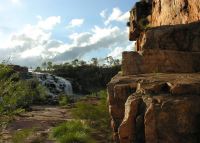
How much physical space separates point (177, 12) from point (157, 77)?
580 inches

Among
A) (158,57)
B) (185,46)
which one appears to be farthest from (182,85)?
(185,46)

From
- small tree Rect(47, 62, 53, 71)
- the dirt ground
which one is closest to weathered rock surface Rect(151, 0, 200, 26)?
the dirt ground

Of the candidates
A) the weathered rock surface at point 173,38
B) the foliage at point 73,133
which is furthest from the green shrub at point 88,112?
the weathered rock surface at point 173,38

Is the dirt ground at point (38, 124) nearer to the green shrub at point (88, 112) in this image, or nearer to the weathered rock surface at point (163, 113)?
the green shrub at point (88, 112)

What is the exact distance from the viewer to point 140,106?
14.6m

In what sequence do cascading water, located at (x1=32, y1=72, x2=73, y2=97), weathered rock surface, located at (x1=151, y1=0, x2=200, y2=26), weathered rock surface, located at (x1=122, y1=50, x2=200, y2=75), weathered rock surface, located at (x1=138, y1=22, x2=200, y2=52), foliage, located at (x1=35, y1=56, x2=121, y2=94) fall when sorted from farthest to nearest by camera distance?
foliage, located at (x1=35, y1=56, x2=121, y2=94)
cascading water, located at (x1=32, y1=72, x2=73, y2=97)
weathered rock surface, located at (x1=151, y1=0, x2=200, y2=26)
weathered rock surface, located at (x1=138, y1=22, x2=200, y2=52)
weathered rock surface, located at (x1=122, y1=50, x2=200, y2=75)

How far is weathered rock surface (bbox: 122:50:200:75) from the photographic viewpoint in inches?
757

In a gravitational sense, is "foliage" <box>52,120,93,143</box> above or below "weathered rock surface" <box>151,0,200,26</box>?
below

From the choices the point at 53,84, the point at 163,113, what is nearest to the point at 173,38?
the point at 163,113

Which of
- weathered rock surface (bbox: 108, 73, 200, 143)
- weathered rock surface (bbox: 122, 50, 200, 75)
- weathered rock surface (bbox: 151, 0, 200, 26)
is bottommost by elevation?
weathered rock surface (bbox: 108, 73, 200, 143)

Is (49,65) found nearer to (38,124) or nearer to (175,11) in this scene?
(38,124)

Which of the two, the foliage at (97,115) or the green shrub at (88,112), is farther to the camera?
the green shrub at (88,112)

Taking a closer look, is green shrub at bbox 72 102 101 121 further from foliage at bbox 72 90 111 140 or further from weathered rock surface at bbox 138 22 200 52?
weathered rock surface at bbox 138 22 200 52

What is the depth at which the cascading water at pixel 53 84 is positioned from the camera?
55225mm
